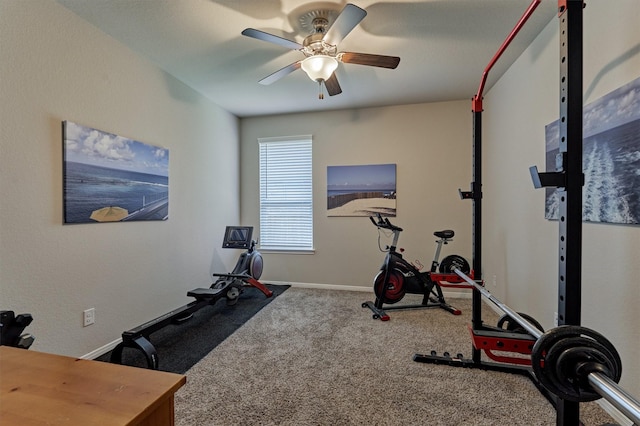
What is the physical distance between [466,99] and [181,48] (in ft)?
11.4

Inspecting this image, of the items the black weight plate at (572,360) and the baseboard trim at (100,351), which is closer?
the black weight plate at (572,360)

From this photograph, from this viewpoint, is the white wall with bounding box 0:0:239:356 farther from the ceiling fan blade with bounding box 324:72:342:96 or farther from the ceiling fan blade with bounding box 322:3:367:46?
the ceiling fan blade with bounding box 322:3:367:46

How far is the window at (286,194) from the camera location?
4.62 metres

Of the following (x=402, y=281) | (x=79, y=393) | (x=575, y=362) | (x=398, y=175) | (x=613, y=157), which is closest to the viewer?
(x=79, y=393)

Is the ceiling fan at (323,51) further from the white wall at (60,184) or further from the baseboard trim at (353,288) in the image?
the baseboard trim at (353,288)

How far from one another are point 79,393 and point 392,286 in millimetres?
3161

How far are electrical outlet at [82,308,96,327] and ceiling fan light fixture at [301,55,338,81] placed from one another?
2.58 m

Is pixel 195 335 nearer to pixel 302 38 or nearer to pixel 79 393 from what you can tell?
pixel 79 393

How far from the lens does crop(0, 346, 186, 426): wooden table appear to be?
0.61m

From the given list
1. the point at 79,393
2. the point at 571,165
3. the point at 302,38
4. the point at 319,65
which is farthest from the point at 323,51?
the point at 79,393

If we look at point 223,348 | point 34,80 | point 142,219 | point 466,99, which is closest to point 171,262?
point 142,219

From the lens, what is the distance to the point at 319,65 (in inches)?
91.0

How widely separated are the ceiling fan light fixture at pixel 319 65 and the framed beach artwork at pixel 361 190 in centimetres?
209

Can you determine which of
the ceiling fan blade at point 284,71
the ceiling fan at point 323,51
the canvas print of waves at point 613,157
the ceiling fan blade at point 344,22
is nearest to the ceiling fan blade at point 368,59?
the ceiling fan at point 323,51
